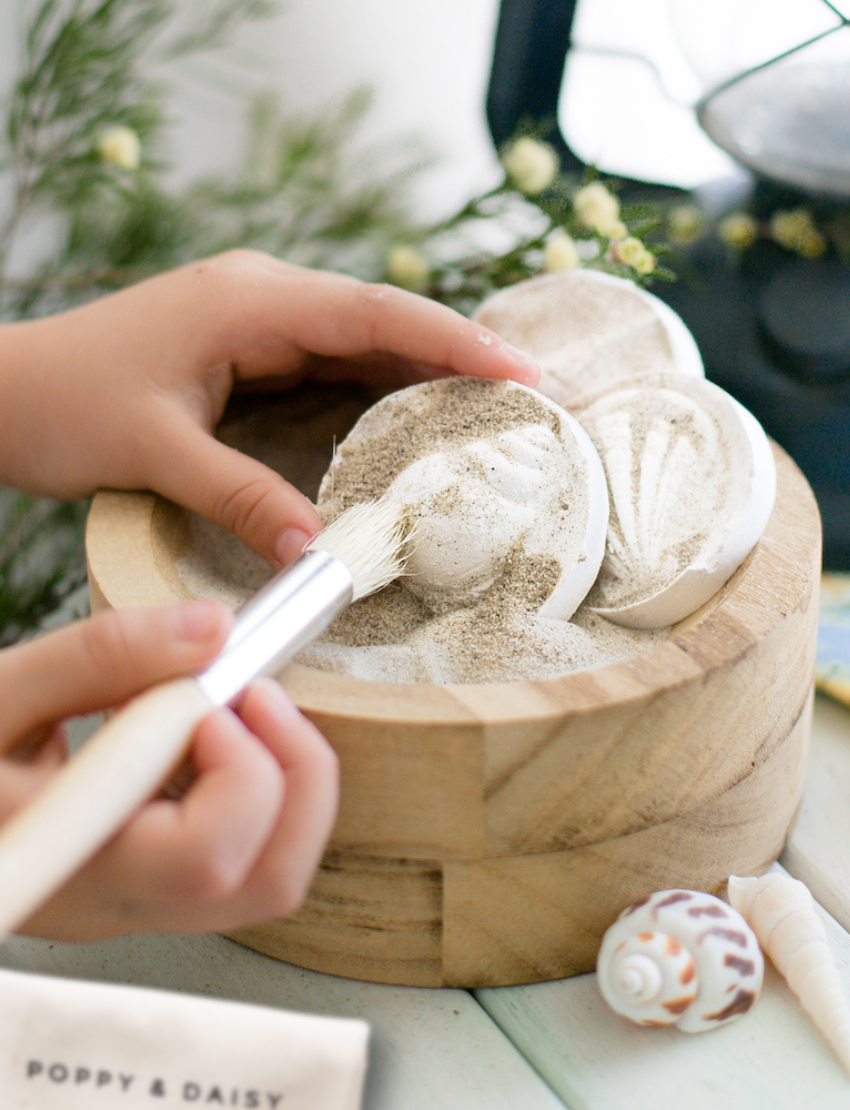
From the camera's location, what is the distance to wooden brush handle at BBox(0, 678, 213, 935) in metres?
0.26

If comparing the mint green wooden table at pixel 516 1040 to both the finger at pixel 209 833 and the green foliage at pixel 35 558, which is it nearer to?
the finger at pixel 209 833

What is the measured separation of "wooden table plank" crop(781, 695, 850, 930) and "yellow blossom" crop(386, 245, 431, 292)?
36cm

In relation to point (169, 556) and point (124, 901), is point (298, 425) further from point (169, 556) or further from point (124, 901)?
point (124, 901)

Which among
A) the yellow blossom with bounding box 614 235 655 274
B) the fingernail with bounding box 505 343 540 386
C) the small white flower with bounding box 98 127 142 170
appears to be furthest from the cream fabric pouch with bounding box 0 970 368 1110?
the small white flower with bounding box 98 127 142 170

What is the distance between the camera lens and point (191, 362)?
50 centimetres

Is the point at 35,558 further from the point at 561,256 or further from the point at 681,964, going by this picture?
the point at 681,964

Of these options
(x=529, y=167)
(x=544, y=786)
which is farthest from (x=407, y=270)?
(x=544, y=786)

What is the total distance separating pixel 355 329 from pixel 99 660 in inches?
9.3

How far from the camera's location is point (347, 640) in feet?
1.48

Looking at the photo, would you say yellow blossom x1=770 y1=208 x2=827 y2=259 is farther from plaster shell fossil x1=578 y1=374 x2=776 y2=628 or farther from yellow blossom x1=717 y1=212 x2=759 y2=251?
plaster shell fossil x1=578 y1=374 x2=776 y2=628

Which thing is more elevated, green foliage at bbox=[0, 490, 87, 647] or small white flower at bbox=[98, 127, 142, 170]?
small white flower at bbox=[98, 127, 142, 170]

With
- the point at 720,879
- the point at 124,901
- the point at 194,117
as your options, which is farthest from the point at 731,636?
the point at 194,117

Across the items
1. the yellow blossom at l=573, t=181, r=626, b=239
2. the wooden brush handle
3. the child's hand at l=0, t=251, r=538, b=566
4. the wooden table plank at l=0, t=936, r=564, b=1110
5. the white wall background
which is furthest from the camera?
the white wall background

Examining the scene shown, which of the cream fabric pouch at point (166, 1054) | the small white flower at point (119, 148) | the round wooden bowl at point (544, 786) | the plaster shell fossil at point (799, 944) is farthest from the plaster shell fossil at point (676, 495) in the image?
the small white flower at point (119, 148)
